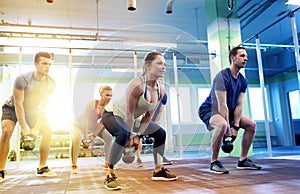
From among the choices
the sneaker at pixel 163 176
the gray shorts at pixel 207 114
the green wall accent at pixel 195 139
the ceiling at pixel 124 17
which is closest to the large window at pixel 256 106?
the green wall accent at pixel 195 139

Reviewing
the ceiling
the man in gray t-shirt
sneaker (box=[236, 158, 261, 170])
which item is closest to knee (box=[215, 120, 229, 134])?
sneaker (box=[236, 158, 261, 170])

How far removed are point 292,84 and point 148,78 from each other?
10.1 meters

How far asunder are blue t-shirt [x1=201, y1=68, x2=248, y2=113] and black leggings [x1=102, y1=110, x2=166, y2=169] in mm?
788

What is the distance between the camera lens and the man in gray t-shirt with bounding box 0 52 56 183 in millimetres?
2779

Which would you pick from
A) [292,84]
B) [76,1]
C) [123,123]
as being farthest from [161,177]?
[292,84]

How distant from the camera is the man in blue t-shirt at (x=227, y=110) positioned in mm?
2732

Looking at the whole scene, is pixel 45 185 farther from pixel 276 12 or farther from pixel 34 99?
pixel 276 12

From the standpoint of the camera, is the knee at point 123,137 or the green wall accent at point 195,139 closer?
the knee at point 123,137

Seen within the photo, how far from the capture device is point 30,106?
2.92 m

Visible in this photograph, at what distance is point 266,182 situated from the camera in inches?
82.1

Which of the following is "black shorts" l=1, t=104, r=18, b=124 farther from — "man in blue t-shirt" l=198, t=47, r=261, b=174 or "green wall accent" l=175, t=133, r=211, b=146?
"green wall accent" l=175, t=133, r=211, b=146

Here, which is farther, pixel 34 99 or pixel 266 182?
pixel 34 99

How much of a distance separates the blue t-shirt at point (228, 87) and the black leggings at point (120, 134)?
79 centimetres

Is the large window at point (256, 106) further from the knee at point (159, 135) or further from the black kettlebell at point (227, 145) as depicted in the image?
the knee at point (159, 135)
